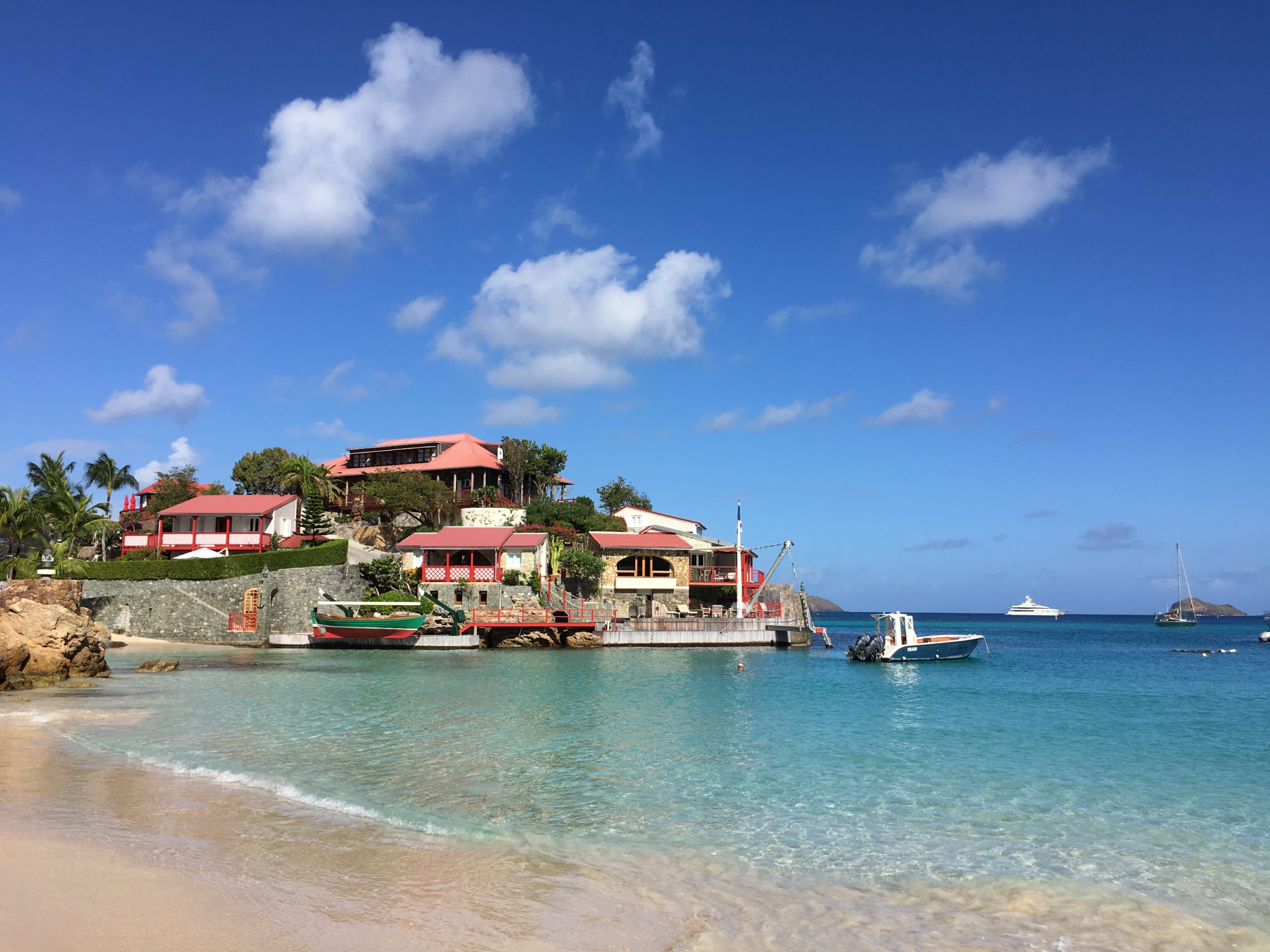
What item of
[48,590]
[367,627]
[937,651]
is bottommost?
[937,651]

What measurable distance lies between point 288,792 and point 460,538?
39.1m

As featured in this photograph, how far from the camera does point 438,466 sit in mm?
67375

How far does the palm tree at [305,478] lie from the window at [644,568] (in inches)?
926

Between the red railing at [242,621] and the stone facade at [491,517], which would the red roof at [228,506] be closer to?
the red railing at [242,621]

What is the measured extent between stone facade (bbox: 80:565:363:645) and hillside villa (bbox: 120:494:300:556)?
18.3 feet

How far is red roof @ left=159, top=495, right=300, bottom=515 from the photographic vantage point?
53719 millimetres

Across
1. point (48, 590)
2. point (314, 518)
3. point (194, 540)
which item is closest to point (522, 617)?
point (314, 518)

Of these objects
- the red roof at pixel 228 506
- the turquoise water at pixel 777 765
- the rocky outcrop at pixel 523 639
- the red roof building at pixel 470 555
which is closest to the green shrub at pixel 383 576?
the red roof building at pixel 470 555

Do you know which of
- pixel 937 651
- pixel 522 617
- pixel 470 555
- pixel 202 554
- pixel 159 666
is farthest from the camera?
pixel 470 555

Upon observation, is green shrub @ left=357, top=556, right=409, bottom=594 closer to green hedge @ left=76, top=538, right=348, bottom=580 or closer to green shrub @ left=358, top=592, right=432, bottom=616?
green shrub @ left=358, top=592, right=432, bottom=616

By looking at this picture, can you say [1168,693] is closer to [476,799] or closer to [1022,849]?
[1022,849]

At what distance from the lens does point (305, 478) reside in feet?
201

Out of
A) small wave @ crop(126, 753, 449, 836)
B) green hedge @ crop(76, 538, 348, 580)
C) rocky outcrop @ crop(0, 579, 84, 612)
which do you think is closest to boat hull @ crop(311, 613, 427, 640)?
green hedge @ crop(76, 538, 348, 580)

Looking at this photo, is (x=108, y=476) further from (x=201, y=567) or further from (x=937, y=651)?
(x=937, y=651)
